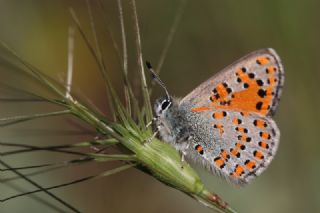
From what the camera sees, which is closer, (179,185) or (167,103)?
(179,185)

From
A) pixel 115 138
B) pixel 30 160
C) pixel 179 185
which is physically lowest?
pixel 179 185

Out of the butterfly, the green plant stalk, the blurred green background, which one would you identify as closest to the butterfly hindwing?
the butterfly

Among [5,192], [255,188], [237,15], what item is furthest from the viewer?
[237,15]

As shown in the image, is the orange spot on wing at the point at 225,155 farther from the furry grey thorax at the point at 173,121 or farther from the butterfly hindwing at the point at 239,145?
the furry grey thorax at the point at 173,121

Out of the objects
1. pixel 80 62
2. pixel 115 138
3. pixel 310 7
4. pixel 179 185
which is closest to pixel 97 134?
pixel 115 138

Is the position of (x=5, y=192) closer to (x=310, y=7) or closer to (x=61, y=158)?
(x=61, y=158)

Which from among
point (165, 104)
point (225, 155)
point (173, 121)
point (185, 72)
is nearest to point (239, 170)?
point (225, 155)

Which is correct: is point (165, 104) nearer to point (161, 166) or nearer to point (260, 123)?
point (260, 123)

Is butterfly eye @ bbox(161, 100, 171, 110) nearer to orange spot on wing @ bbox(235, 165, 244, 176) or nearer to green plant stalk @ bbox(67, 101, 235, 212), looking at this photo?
orange spot on wing @ bbox(235, 165, 244, 176)

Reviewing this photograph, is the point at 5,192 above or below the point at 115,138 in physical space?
above
